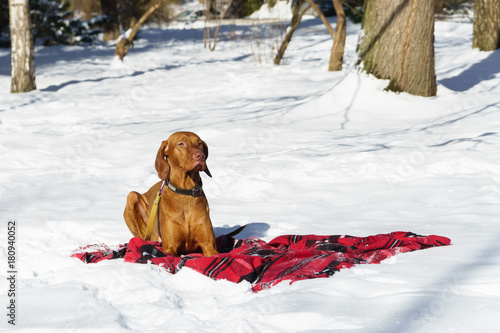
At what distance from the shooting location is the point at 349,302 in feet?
8.93

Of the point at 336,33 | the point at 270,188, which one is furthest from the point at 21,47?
the point at 270,188

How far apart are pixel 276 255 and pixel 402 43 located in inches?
225

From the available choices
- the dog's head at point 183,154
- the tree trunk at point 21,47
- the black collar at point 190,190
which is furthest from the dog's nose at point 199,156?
the tree trunk at point 21,47

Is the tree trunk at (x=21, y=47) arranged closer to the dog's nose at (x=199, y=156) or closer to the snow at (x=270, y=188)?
the snow at (x=270, y=188)

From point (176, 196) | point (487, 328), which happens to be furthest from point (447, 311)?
point (176, 196)

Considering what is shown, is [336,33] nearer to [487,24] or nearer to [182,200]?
[487,24]

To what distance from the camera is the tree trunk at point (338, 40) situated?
12297mm

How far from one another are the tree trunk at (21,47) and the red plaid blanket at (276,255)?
8.44m

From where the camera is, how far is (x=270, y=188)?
5.64 metres

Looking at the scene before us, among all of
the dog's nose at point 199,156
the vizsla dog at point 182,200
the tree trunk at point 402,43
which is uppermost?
the tree trunk at point 402,43

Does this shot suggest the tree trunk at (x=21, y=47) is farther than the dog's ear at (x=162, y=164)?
Yes

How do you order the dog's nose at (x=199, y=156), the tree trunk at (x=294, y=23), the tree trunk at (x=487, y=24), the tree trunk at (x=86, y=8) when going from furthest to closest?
1. the tree trunk at (x=86, y=8)
2. the tree trunk at (x=294, y=23)
3. the tree trunk at (x=487, y=24)
4. the dog's nose at (x=199, y=156)

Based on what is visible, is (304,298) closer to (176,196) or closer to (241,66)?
(176,196)

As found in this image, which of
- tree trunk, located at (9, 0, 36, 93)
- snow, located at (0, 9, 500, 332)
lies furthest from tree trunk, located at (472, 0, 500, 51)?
tree trunk, located at (9, 0, 36, 93)
